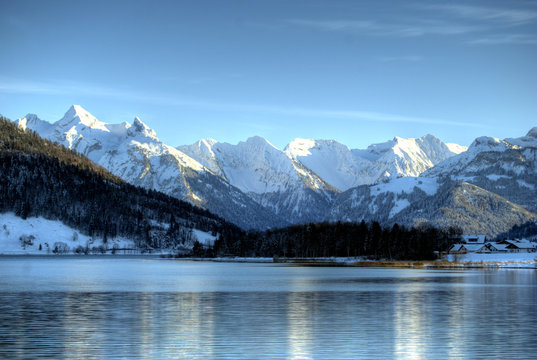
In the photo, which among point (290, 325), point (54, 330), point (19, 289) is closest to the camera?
point (54, 330)

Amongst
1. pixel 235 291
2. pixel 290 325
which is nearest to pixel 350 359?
pixel 290 325

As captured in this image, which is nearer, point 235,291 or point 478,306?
point 478,306

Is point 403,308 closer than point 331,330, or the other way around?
point 331,330

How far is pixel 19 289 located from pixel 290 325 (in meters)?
54.3

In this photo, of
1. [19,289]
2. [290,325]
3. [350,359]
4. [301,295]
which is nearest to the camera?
[350,359]

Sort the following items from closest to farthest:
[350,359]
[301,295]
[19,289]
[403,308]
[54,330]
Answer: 1. [350,359]
2. [54,330]
3. [403,308]
4. [301,295]
5. [19,289]

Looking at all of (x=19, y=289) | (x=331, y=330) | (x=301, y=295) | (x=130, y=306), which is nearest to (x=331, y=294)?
(x=301, y=295)

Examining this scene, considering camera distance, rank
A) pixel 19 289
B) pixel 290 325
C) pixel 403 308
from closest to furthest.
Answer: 1. pixel 290 325
2. pixel 403 308
3. pixel 19 289

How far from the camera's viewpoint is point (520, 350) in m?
42.3

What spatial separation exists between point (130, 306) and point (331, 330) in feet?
88.2

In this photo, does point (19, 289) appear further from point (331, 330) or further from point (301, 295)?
point (331, 330)

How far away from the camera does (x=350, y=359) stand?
38906mm

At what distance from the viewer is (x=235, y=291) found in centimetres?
9425

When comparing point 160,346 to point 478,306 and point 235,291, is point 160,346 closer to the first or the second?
point 478,306
